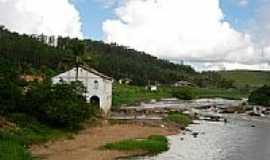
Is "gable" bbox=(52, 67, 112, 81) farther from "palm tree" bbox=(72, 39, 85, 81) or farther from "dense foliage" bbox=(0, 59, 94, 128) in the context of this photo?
"dense foliage" bbox=(0, 59, 94, 128)

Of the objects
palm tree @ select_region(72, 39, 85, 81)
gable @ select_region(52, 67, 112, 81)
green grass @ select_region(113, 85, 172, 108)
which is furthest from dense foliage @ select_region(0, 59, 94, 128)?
green grass @ select_region(113, 85, 172, 108)

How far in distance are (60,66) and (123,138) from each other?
102539mm

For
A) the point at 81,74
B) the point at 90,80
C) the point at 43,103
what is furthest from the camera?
the point at 90,80

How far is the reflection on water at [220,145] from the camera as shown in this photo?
52.8 m

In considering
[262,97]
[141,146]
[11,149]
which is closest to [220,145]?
[141,146]

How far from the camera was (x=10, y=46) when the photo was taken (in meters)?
162

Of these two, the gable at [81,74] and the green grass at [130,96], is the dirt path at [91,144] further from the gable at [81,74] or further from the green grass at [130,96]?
the green grass at [130,96]

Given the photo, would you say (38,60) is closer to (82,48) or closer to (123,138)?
(82,48)

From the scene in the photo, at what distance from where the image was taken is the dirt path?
4719 cm

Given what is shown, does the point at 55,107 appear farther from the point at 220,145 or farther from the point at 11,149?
the point at 220,145

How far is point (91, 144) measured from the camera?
5475cm

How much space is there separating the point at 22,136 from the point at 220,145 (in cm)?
2440

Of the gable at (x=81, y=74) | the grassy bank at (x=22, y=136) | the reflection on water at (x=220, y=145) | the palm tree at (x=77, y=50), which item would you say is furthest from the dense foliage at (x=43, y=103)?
the gable at (x=81, y=74)

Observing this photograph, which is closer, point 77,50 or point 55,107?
point 55,107
